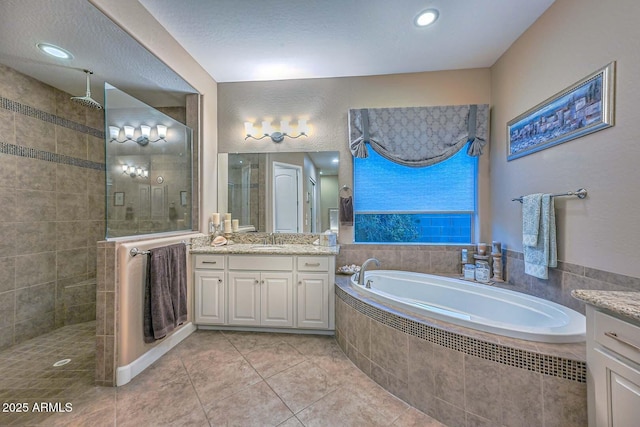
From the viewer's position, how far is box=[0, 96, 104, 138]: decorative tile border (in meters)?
2.21

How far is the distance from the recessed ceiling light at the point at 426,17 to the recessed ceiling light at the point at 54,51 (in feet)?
9.41

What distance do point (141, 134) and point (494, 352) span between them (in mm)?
3221

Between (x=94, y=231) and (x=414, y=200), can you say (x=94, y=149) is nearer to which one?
(x=94, y=231)

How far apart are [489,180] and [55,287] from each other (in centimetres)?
469

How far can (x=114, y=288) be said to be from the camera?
169 cm

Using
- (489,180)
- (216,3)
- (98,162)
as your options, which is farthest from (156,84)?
(489,180)

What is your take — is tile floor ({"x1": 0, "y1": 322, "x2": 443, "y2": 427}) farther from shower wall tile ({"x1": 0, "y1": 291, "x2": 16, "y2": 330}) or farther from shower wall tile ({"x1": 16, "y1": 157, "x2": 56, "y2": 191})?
shower wall tile ({"x1": 16, "y1": 157, "x2": 56, "y2": 191})

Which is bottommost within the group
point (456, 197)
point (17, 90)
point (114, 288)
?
point (114, 288)

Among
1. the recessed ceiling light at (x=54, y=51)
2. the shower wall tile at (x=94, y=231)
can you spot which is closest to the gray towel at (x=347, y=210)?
the recessed ceiling light at (x=54, y=51)

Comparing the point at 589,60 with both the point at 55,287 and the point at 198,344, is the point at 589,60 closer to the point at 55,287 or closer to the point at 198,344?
the point at 198,344

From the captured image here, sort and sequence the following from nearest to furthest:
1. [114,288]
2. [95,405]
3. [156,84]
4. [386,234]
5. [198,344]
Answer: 1. [95,405]
2. [114,288]
3. [198,344]
4. [156,84]
5. [386,234]

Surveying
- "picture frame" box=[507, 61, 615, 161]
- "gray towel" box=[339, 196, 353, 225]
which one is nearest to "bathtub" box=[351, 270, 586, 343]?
"gray towel" box=[339, 196, 353, 225]

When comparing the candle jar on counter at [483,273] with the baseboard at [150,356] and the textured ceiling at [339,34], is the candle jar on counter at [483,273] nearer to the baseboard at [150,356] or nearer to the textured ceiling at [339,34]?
the textured ceiling at [339,34]

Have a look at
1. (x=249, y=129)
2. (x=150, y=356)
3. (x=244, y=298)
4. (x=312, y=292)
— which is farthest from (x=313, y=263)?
(x=249, y=129)
